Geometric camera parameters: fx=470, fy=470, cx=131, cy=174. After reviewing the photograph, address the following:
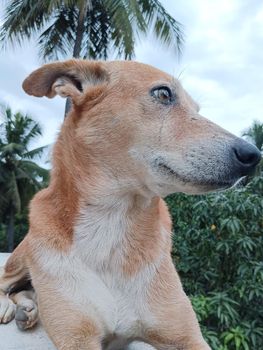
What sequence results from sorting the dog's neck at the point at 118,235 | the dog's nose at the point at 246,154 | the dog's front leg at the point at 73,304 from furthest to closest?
the dog's neck at the point at 118,235
the dog's front leg at the point at 73,304
the dog's nose at the point at 246,154

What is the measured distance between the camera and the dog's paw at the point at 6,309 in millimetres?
2519

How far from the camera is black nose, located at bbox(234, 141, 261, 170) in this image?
5.94 ft

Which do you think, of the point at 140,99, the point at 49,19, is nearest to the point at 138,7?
the point at 49,19

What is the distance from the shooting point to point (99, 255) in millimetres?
2025

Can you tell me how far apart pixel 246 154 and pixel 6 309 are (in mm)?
1568

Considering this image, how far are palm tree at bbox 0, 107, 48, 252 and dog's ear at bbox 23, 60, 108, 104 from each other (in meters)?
22.9

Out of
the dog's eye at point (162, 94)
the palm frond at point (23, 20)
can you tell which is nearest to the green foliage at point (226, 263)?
the dog's eye at point (162, 94)

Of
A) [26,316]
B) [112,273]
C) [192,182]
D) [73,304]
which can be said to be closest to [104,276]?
[112,273]

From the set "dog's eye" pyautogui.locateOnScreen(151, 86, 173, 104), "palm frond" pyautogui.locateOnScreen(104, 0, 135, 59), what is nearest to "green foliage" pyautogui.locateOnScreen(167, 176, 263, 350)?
"dog's eye" pyautogui.locateOnScreen(151, 86, 173, 104)

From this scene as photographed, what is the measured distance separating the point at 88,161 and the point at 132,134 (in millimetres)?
247

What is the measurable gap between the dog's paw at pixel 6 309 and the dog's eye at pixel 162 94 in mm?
1417

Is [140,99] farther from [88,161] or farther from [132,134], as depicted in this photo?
[88,161]

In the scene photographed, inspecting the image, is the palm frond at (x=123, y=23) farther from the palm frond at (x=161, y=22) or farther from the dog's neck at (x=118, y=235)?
the dog's neck at (x=118, y=235)

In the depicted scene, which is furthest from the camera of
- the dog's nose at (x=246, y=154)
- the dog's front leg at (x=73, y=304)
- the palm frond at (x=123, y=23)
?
the palm frond at (x=123, y=23)
